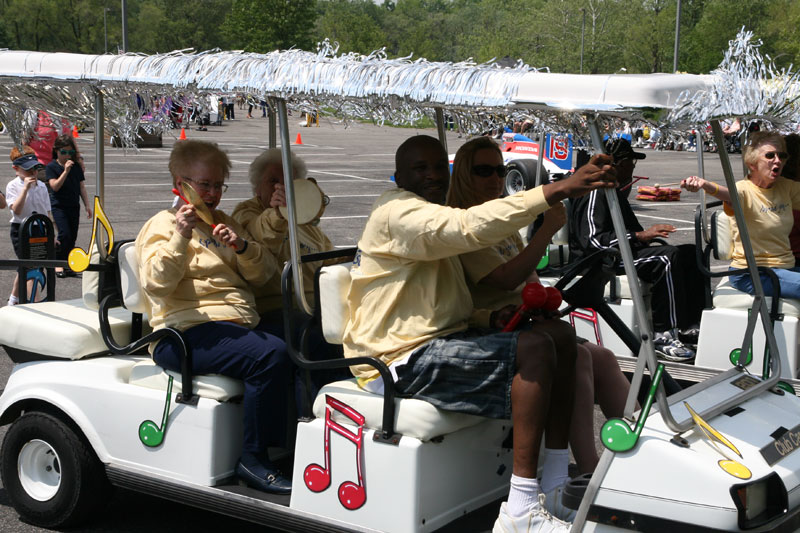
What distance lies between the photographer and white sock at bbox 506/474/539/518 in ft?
9.83

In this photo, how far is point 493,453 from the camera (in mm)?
3439

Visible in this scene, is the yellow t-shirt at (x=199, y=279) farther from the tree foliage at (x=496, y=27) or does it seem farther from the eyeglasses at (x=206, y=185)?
the tree foliage at (x=496, y=27)

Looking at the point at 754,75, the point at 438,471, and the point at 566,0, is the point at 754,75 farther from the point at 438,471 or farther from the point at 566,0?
the point at 566,0

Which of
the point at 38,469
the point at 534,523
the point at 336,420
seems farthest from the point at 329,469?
the point at 38,469

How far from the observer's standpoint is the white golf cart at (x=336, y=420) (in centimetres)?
275

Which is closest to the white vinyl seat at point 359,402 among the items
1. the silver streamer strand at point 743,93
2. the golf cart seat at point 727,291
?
the silver streamer strand at point 743,93

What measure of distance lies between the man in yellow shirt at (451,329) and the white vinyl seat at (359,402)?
5 centimetres

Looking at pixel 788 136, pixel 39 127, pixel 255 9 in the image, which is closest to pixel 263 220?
pixel 39 127

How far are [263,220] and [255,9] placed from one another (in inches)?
2000

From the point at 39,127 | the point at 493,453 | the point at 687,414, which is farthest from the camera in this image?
the point at 39,127

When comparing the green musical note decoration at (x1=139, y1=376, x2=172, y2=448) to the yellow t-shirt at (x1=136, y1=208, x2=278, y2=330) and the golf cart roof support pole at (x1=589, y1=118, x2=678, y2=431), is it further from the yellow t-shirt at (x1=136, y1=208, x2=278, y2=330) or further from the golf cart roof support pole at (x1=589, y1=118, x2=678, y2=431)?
the golf cart roof support pole at (x1=589, y1=118, x2=678, y2=431)

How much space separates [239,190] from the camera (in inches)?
683

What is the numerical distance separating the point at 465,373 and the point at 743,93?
47.6 inches

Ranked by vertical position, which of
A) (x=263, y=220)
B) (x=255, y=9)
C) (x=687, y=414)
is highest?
(x=255, y=9)
